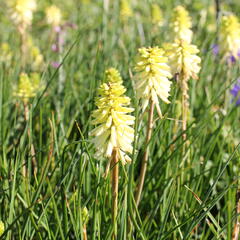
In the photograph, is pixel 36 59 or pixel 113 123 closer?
pixel 113 123

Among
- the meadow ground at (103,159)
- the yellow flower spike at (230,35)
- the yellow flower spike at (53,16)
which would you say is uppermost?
the yellow flower spike at (53,16)

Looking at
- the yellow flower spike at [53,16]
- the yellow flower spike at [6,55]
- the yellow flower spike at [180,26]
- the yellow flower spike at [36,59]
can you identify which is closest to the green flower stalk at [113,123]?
the yellow flower spike at [180,26]

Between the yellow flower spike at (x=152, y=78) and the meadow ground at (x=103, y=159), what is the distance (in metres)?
0.09

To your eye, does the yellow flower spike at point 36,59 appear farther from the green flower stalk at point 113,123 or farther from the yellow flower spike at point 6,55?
the green flower stalk at point 113,123

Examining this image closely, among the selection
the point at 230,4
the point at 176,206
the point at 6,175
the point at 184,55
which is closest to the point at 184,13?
the point at 184,55

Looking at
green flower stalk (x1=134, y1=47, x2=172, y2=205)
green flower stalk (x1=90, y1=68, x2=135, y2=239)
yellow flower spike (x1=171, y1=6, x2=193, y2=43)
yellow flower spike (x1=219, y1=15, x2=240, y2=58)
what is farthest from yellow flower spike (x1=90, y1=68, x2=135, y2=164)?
yellow flower spike (x1=219, y1=15, x2=240, y2=58)

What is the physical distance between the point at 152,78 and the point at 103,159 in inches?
19.0

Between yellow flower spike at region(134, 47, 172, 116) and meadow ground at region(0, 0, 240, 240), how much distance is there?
9 centimetres

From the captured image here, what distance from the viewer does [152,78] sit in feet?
6.50

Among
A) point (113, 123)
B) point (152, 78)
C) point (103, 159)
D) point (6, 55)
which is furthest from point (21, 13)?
point (113, 123)

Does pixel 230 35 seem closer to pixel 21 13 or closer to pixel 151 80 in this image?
pixel 151 80

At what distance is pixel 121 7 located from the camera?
5164mm

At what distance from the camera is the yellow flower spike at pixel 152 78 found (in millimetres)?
1968

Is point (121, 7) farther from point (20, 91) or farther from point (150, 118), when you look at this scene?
point (150, 118)
